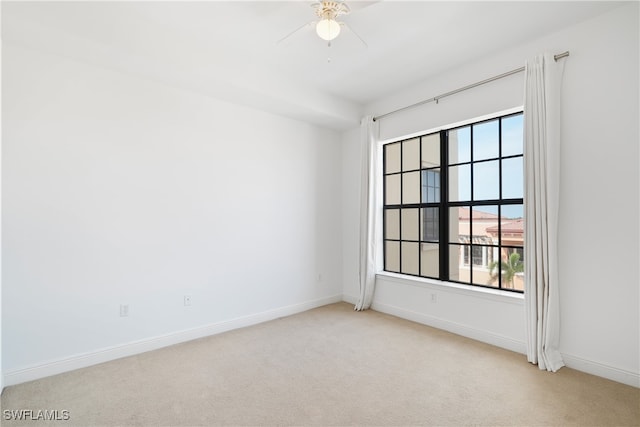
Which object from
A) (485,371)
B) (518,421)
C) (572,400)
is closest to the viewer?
(518,421)

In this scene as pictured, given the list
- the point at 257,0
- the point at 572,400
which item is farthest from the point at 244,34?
the point at 572,400

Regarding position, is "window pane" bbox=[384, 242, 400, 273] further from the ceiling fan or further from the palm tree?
the ceiling fan

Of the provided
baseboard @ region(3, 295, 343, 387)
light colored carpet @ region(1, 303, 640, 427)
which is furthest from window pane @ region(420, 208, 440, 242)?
baseboard @ region(3, 295, 343, 387)

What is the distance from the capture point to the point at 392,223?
4379mm

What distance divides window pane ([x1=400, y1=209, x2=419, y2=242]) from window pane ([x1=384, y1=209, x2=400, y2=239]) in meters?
0.09

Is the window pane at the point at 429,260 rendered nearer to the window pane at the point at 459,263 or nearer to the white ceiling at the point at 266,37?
the window pane at the point at 459,263

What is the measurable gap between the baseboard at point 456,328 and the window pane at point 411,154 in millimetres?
1842

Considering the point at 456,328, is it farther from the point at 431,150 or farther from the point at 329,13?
the point at 329,13

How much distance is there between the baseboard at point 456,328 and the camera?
2.96m

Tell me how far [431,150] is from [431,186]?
0.45 metres

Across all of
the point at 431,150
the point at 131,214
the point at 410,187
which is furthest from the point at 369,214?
the point at 131,214

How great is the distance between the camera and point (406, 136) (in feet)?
13.1

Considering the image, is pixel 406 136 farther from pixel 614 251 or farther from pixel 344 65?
pixel 614 251

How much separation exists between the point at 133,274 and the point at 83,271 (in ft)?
1.26
